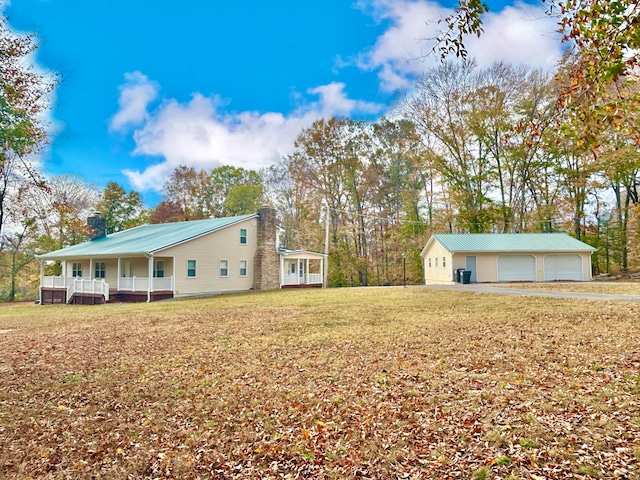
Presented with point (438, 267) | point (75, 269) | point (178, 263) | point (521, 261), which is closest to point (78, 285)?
point (75, 269)

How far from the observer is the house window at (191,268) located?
2152 cm

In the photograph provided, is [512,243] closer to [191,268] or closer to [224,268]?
[224,268]

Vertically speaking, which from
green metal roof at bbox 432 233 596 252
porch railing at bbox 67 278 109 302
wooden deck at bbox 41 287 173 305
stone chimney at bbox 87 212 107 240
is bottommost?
wooden deck at bbox 41 287 173 305

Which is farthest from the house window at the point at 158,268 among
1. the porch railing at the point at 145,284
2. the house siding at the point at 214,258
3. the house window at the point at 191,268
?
the house window at the point at 191,268

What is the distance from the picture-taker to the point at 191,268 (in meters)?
21.7

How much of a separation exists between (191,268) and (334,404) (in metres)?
18.6

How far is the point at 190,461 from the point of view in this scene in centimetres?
349

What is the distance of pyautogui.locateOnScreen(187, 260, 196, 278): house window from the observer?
21.5 m

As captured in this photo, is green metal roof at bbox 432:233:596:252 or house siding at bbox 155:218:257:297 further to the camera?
green metal roof at bbox 432:233:596:252

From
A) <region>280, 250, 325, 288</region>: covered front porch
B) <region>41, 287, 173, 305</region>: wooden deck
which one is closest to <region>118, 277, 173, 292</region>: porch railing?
<region>41, 287, 173, 305</region>: wooden deck

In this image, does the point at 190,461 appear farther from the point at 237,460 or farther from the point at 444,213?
the point at 444,213

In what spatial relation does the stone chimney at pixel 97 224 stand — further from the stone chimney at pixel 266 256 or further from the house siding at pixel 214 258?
the stone chimney at pixel 266 256

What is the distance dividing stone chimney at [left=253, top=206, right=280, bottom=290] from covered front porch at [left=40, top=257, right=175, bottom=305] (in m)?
5.25

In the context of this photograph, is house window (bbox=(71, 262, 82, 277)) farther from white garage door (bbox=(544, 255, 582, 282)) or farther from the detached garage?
white garage door (bbox=(544, 255, 582, 282))
